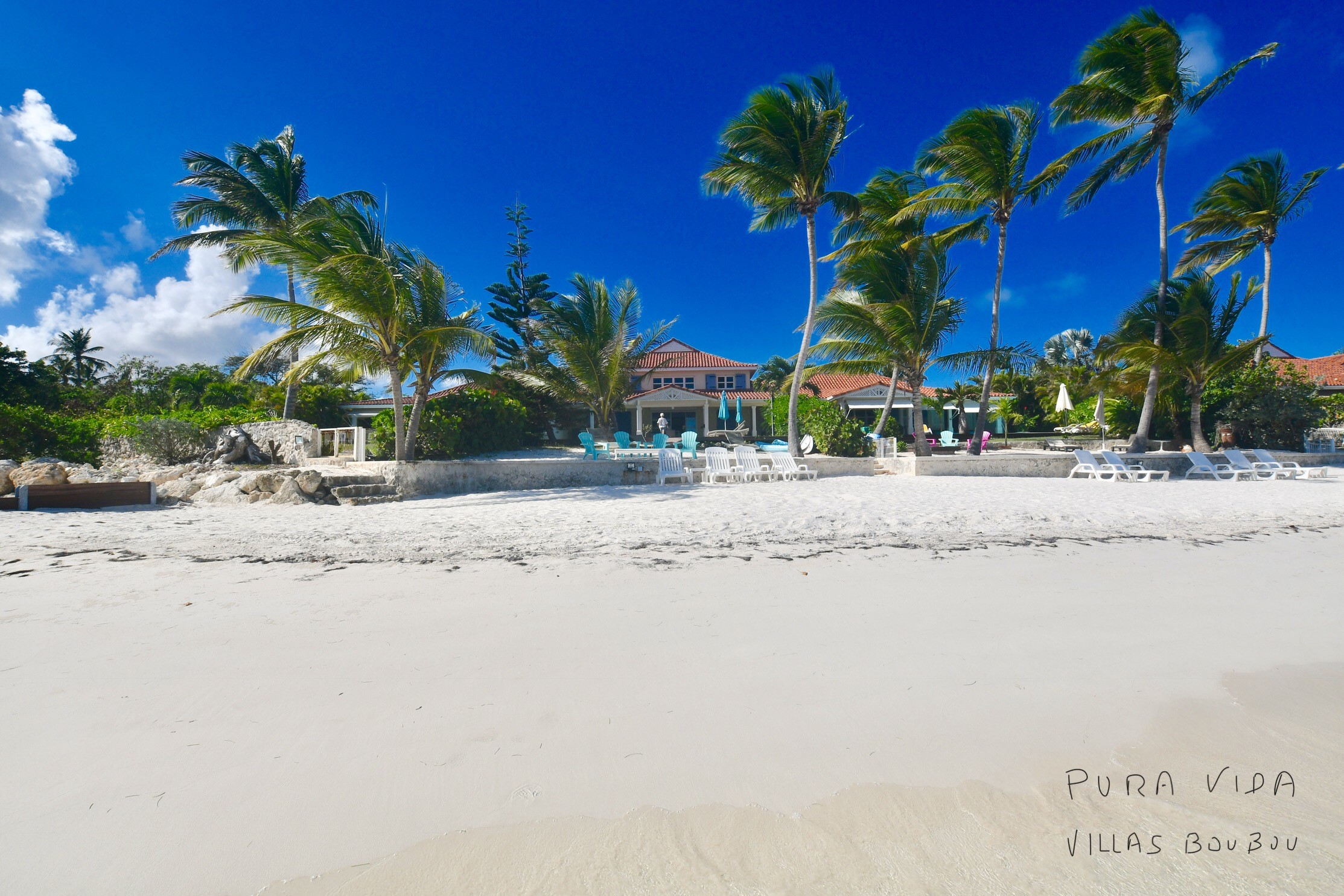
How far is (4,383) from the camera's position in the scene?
13000 millimetres

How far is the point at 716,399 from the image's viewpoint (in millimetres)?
28078

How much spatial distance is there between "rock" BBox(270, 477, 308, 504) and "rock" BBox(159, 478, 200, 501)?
187 cm

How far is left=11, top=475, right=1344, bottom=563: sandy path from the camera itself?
5.74 m

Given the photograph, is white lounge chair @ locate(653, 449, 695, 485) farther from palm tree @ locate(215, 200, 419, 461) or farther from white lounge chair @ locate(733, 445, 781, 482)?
palm tree @ locate(215, 200, 419, 461)

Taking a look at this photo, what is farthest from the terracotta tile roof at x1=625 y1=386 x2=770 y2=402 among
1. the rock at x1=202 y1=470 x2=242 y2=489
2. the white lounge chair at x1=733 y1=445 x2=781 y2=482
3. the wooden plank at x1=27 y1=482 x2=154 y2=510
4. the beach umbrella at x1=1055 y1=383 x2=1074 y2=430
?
the wooden plank at x1=27 y1=482 x2=154 y2=510

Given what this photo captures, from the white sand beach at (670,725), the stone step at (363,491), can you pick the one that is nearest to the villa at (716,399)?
the stone step at (363,491)

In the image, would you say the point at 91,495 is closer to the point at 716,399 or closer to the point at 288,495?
the point at 288,495

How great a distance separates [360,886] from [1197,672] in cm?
361

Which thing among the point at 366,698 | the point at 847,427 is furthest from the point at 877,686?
the point at 847,427

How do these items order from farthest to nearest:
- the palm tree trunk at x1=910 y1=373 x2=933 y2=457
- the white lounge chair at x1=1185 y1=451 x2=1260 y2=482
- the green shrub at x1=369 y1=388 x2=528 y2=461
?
the palm tree trunk at x1=910 y1=373 x2=933 y2=457 < the green shrub at x1=369 y1=388 x2=528 y2=461 < the white lounge chair at x1=1185 y1=451 x2=1260 y2=482

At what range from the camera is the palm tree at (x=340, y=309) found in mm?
A: 9781

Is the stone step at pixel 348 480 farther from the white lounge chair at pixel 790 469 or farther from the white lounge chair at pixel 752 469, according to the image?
the white lounge chair at pixel 790 469

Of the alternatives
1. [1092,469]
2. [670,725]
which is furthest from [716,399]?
[670,725]

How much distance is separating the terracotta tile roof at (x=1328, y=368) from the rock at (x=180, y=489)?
120 ft
